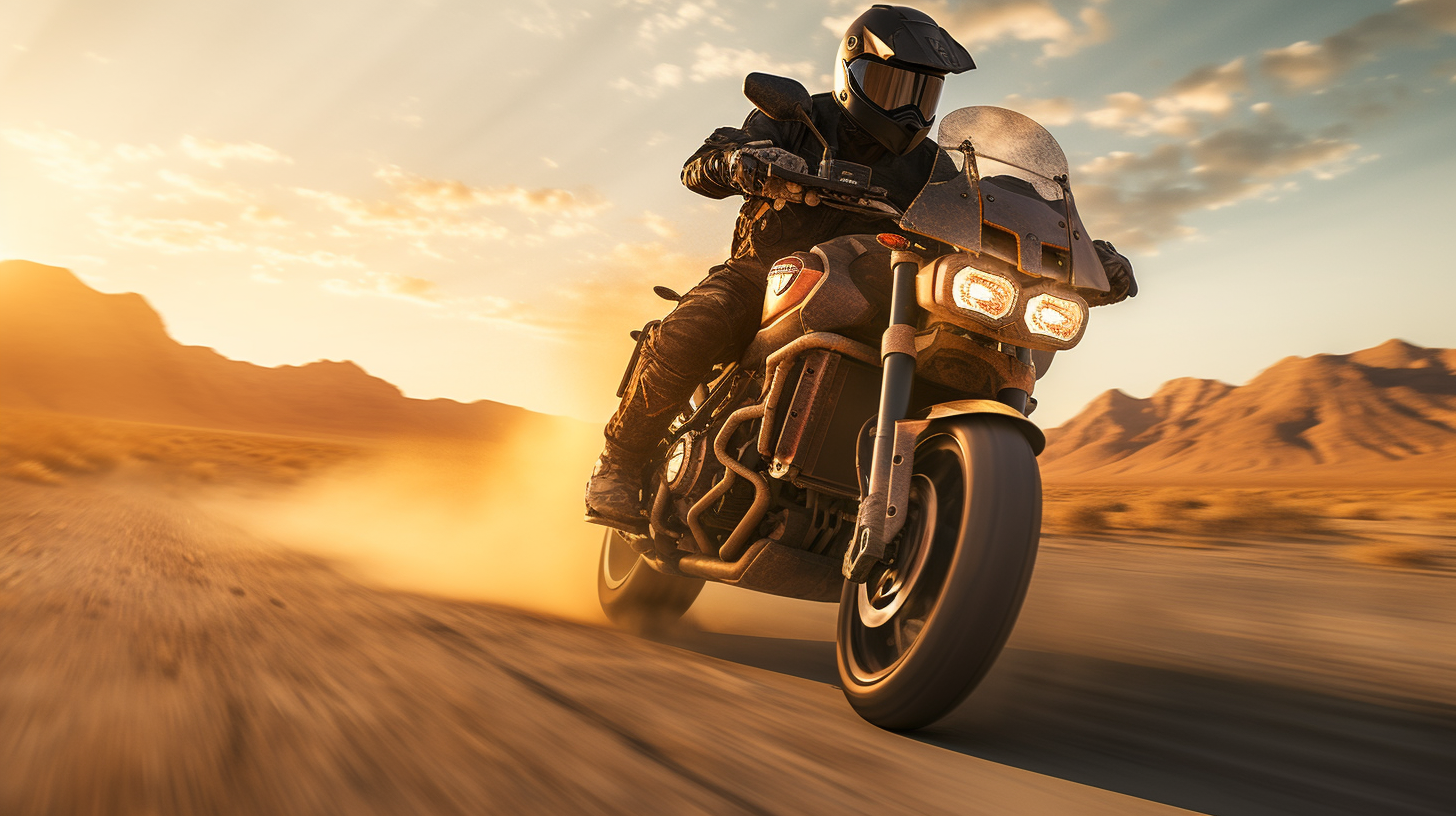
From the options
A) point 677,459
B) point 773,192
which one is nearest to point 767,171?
point 773,192

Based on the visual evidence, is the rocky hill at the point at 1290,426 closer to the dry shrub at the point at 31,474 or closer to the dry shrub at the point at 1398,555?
the dry shrub at the point at 1398,555

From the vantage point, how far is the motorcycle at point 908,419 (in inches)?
92.4

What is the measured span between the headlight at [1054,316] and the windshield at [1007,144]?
1.31ft

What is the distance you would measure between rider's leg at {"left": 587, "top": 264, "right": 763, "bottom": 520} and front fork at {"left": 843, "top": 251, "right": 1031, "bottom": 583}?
1011 mm

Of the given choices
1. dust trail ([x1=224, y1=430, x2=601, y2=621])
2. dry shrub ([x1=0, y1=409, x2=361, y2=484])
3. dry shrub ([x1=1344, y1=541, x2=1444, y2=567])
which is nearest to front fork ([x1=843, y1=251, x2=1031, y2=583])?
dust trail ([x1=224, y1=430, x2=601, y2=621])

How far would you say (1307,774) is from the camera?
2.21 meters

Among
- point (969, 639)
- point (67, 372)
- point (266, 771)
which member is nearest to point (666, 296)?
point (969, 639)

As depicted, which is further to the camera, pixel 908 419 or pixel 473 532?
pixel 473 532

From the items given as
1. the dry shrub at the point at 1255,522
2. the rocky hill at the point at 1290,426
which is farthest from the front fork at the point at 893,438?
the rocky hill at the point at 1290,426

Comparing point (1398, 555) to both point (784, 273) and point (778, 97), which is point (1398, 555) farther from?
point (778, 97)

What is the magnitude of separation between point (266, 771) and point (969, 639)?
4.98 feet

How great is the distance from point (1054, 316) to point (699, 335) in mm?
1531

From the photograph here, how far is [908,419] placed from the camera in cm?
279

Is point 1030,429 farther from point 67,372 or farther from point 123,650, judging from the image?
point 67,372
